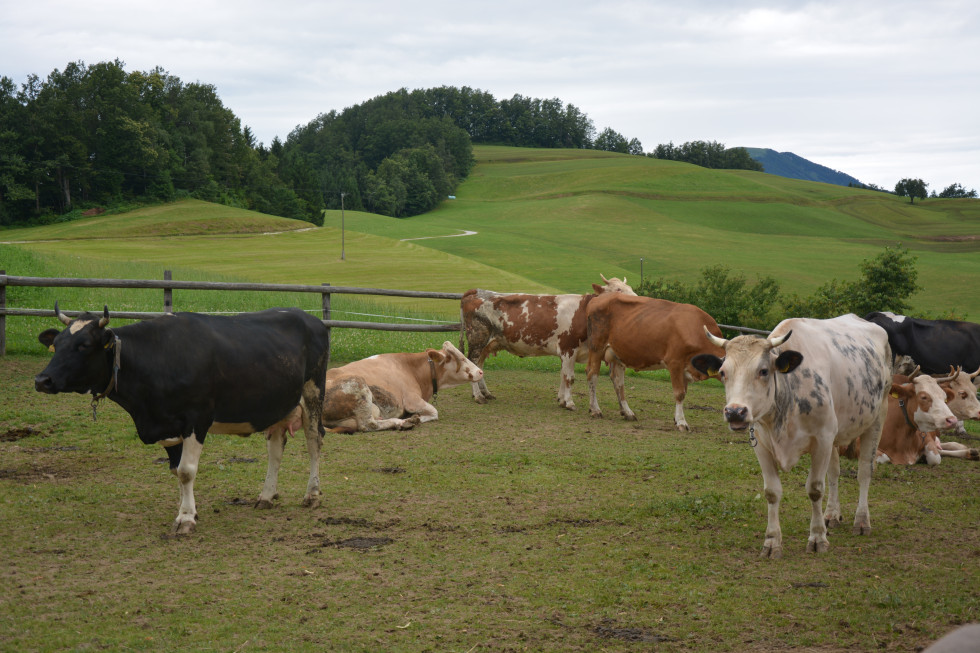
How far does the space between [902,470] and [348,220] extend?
82.1 meters

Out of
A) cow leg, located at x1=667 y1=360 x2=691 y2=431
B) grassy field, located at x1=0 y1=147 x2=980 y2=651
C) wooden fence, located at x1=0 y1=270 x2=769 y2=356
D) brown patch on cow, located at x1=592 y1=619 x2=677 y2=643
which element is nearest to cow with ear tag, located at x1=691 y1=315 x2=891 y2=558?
grassy field, located at x1=0 y1=147 x2=980 y2=651

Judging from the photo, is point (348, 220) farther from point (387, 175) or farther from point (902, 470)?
point (902, 470)

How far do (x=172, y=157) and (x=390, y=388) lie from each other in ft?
249

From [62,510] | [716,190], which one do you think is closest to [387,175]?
[716,190]

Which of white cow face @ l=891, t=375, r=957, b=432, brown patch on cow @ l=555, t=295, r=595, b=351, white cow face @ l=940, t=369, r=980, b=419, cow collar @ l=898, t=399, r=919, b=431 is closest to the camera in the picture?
white cow face @ l=891, t=375, r=957, b=432

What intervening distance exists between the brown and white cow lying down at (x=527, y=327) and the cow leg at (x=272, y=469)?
222 inches

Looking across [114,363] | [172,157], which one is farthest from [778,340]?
[172,157]

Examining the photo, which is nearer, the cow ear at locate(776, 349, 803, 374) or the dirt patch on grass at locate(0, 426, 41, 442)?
the cow ear at locate(776, 349, 803, 374)

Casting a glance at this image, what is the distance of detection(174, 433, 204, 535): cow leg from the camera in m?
6.07

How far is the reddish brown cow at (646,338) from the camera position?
10.9 m

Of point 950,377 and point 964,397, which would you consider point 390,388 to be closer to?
point 950,377

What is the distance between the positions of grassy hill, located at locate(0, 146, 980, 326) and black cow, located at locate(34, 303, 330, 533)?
18.6 meters

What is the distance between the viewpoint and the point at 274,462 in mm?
6941

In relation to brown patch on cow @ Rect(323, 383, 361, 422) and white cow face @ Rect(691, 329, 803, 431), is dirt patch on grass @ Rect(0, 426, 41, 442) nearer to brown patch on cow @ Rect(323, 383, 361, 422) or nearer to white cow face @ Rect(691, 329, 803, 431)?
brown patch on cow @ Rect(323, 383, 361, 422)
